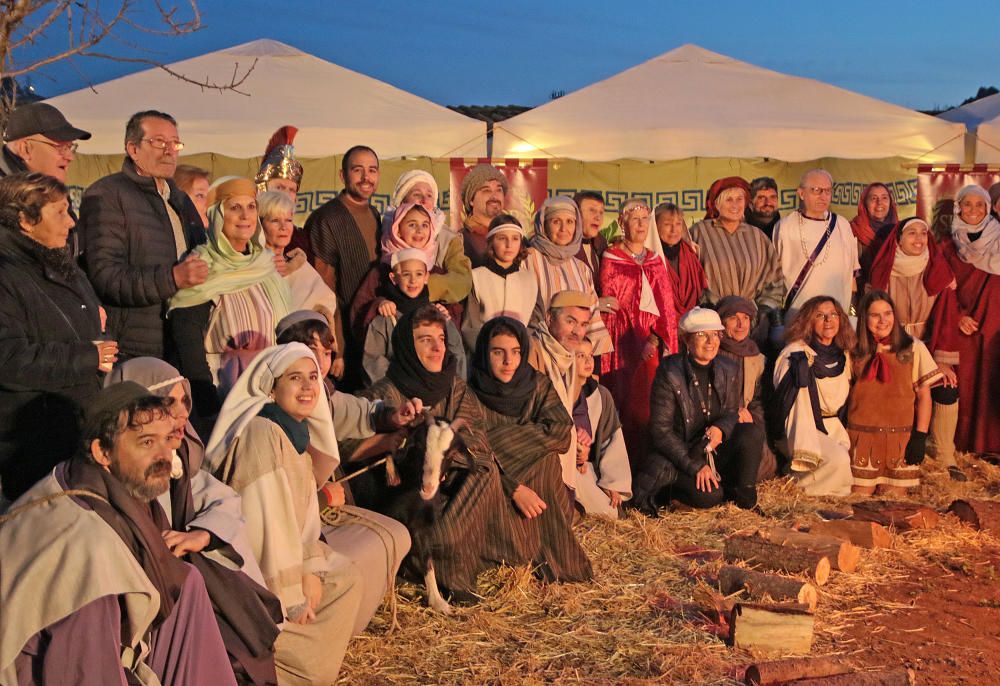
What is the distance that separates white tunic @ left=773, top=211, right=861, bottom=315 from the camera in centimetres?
828

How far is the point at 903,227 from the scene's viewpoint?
8.32m

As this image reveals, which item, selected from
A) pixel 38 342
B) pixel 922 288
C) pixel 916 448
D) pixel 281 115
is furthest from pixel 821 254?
pixel 38 342

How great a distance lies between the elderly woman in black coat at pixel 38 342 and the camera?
3.90 metres

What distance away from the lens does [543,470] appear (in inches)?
228

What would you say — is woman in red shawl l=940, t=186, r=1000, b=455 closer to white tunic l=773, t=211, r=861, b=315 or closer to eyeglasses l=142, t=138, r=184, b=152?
white tunic l=773, t=211, r=861, b=315

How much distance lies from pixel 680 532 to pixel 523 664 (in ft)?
7.41

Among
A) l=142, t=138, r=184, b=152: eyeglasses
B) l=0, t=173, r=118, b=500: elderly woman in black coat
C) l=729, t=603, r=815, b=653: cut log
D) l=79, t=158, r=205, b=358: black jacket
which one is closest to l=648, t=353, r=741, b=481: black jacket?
Result: l=729, t=603, r=815, b=653: cut log

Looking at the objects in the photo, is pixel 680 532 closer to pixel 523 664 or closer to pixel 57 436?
pixel 523 664

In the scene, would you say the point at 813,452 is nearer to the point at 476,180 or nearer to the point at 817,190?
the point at 817,190

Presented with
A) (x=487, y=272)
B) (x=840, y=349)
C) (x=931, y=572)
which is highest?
(x=487, y=272)

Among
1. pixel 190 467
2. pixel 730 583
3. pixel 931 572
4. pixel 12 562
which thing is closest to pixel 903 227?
pixel 931 572

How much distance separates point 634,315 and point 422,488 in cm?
299

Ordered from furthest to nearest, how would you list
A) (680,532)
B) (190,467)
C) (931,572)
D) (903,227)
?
(903,227) → (680,532) → (931,572) → (190,467)

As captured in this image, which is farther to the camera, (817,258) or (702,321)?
(817,258)
